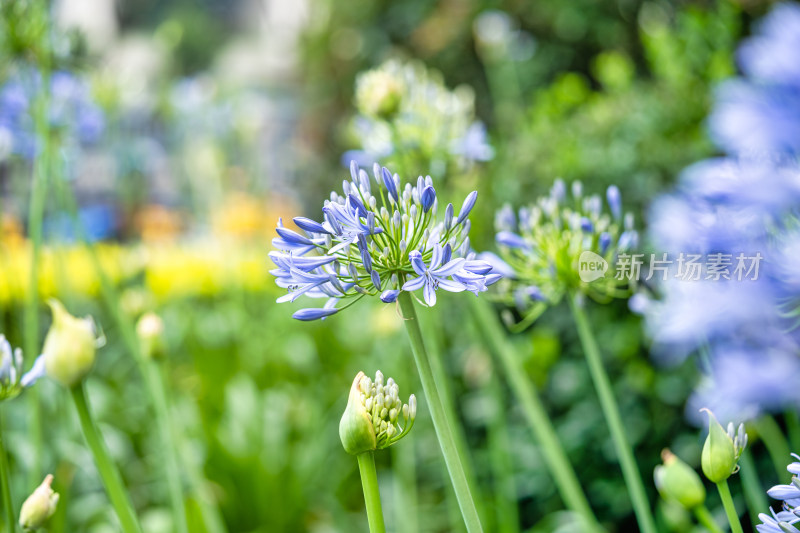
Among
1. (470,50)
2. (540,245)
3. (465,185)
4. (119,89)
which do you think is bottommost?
(540,245)

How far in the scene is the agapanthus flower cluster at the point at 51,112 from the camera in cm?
211

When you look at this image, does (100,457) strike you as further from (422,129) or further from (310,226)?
(422,129)

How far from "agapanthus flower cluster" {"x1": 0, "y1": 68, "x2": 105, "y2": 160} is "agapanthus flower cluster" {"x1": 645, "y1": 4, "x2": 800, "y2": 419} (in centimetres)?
203

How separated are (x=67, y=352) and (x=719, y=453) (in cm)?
76

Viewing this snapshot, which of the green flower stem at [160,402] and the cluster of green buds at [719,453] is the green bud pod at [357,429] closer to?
the cluster of green buds at [719,453]

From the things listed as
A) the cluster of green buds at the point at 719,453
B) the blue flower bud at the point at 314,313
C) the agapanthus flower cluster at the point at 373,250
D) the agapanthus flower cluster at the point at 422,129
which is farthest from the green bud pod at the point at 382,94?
the cluster of green buds at the point at 719,453

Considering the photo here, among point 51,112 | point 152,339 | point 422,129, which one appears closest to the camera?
point 152,339

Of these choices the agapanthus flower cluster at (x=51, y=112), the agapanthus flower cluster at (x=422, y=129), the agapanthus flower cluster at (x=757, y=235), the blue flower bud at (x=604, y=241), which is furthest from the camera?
the agapanthus flower cluster at (x=51, y=112)

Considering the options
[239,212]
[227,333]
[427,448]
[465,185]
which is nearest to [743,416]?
[465,185]

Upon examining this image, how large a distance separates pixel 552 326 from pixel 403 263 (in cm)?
204

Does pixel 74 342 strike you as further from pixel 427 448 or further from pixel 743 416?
pixel 427 448

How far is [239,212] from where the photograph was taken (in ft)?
14.5

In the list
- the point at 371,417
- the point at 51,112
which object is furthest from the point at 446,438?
the point at 51,112

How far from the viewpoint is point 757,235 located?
0.77m
